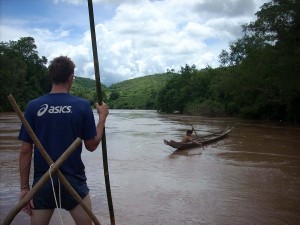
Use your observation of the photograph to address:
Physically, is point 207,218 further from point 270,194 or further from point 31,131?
point 31,131

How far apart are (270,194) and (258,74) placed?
29170 mm

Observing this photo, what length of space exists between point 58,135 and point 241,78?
116 ft

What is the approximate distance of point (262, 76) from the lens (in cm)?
3556

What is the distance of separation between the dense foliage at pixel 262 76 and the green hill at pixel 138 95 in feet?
130

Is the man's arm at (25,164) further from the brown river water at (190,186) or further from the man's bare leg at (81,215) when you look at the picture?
the brown river water at (190,186)

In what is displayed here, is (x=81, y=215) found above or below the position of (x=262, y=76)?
below

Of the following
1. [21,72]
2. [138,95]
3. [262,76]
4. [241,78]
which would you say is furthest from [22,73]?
[138,95]

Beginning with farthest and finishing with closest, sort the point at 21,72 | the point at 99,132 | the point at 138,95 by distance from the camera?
the point at 138,95 < the point at 21,72 < the point at 99,132

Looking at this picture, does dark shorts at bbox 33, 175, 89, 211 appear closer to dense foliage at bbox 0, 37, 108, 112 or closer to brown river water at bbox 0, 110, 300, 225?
brown river water at bbox 0, 110, 300, 225

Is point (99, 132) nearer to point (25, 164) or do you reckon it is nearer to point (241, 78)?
point (25, 164)

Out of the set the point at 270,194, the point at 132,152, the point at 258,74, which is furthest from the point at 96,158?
the point at 258,74

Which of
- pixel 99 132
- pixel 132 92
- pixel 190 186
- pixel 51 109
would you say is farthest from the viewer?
pixel 132 92

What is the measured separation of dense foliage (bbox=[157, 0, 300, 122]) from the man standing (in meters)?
25.6

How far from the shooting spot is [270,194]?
8102 millimetres
